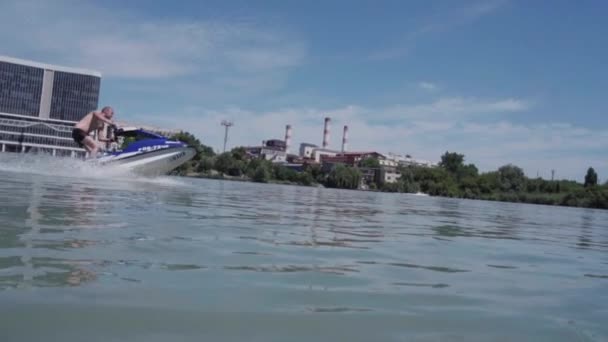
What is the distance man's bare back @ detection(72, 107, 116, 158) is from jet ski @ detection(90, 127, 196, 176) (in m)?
0.73

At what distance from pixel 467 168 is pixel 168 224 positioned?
12755 centimetres

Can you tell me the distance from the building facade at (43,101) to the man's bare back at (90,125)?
79.0 meters

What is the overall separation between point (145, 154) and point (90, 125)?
2.47 metres

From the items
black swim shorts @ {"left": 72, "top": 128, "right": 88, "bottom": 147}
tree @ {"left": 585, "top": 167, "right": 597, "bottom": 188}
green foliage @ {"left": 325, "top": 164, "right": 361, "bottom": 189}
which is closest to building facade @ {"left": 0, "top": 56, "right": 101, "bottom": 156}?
green foliage @ {"left": 325, "top": 164, "right": 361, "bottom": 189}

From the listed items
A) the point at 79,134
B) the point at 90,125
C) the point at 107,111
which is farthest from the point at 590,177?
the point at 79,134

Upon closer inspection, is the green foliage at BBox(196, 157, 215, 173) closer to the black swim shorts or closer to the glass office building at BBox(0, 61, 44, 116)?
the glass office building at BBox(0, 61, 44, 116)

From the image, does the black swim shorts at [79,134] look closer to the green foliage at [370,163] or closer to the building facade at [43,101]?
the building facade at [43,101]

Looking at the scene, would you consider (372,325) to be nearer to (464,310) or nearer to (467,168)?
(464,310)

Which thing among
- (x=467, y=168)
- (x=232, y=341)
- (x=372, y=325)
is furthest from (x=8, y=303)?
(x=467, y=168)

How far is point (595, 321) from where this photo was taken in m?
2.76

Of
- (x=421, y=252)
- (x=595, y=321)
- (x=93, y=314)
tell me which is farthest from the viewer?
(x=421, y=252)

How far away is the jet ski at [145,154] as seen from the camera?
1734cm

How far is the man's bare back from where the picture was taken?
1571cm

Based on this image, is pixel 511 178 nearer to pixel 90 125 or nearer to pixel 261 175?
pixel 261 175
